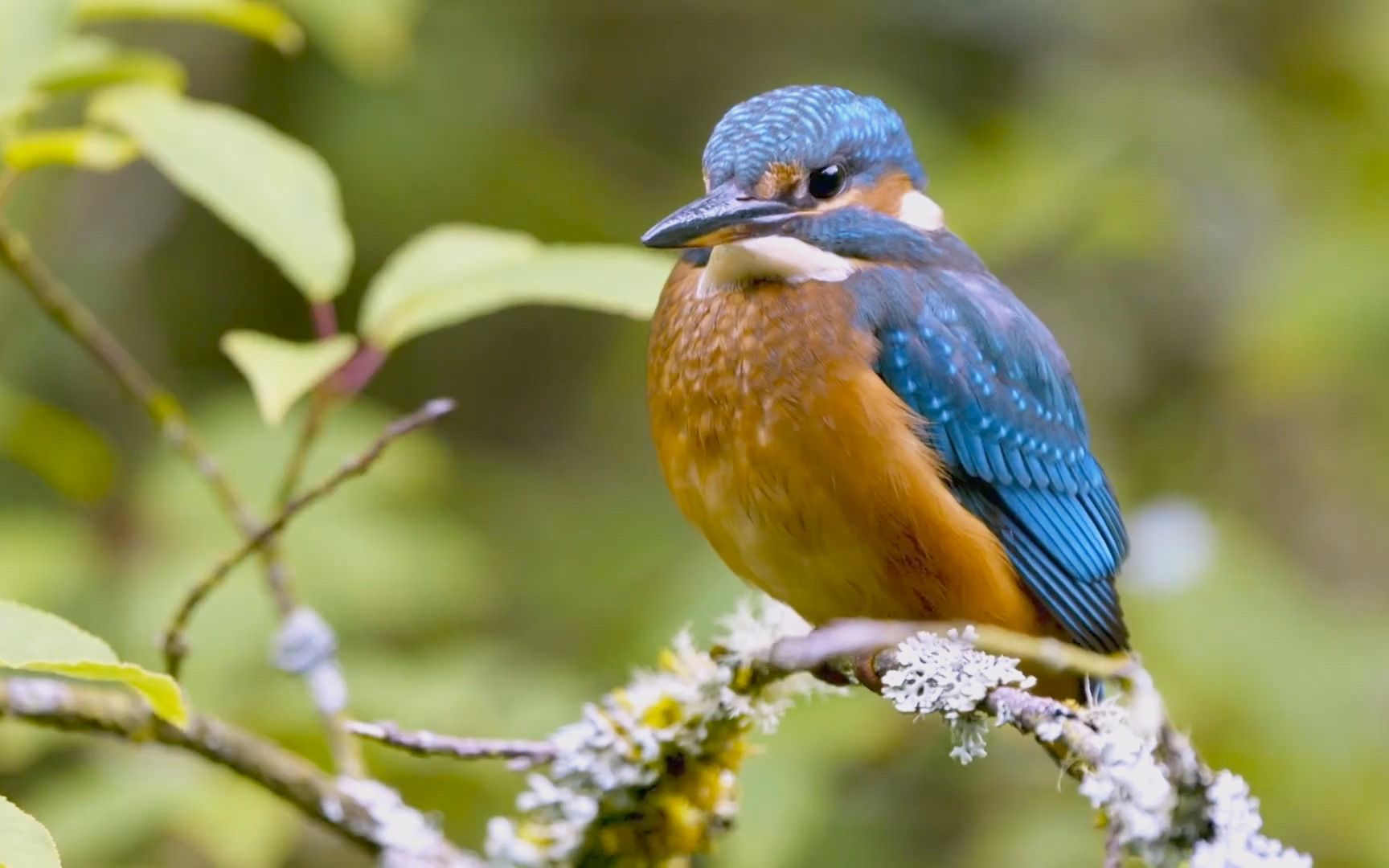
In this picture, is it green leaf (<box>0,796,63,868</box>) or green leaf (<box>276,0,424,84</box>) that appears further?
green leaf (<box>276,0,424,84</box>)

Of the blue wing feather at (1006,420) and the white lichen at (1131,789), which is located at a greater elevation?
the blue wing feather at (1006,420)

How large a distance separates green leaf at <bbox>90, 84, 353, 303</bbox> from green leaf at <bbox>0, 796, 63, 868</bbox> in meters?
0.96

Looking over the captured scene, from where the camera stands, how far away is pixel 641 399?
4926 mm

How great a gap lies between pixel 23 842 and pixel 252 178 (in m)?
1.10

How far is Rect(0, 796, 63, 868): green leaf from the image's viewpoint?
108cm

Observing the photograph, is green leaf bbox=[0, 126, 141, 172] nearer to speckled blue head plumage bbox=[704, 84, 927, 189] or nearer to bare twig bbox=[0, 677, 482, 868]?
bare twig bbox=[0, 677, 482, 868]

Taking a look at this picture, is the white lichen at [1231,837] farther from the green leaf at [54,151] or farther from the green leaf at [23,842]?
the green leaf at [54,151]

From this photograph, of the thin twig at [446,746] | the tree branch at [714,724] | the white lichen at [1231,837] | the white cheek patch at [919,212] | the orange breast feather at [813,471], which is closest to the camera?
the white lichen at [1231,837]

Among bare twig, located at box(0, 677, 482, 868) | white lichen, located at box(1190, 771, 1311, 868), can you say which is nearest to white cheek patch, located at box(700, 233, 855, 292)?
bare twig, located at box(0, 677, 482, 868)

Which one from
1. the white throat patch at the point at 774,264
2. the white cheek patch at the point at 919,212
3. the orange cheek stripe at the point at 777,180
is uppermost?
the white cheek patch at the point at 919,212

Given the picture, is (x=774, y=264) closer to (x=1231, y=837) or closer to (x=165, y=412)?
(x=165, y=412)

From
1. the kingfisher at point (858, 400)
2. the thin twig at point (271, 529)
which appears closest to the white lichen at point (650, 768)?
the kingfisher at point (858, 400)

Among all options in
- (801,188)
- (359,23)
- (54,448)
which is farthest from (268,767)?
(359,23)

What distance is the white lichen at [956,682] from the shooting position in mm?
1490
